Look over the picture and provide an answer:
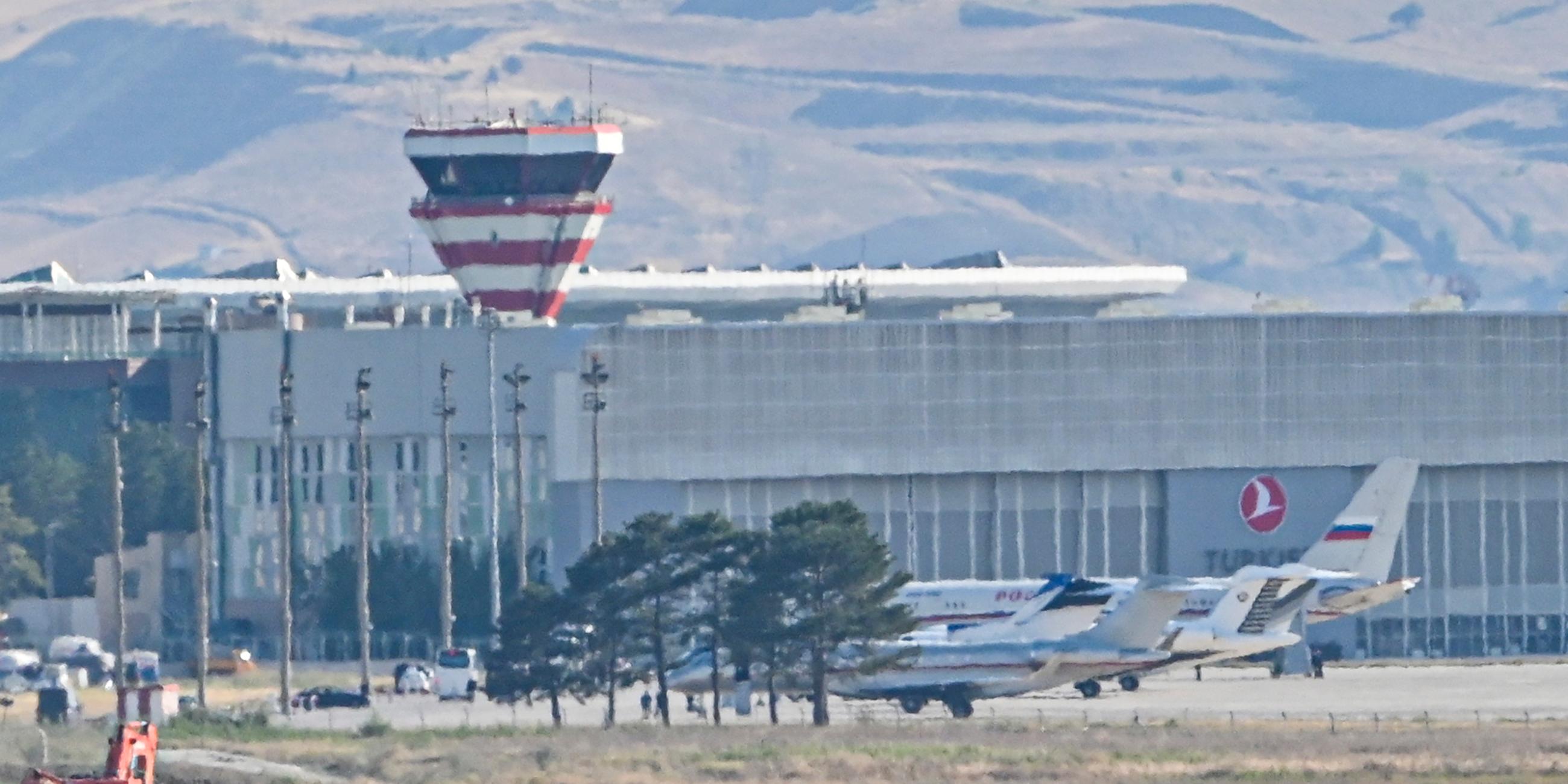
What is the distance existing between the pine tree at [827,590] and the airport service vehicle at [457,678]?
60.5 ft

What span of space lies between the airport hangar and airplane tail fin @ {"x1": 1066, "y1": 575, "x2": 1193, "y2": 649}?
159ft

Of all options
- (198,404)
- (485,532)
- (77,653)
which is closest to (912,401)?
(485,532)

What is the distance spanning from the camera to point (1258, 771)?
92312 millimetres

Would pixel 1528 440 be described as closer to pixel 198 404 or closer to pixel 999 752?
pixel 198 404

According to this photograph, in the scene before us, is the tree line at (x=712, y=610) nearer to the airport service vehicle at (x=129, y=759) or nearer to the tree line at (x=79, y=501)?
the airport service vehicle at (x=129, y=759)

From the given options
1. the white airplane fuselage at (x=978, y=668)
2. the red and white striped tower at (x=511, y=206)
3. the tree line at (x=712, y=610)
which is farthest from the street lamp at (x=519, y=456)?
the white airplane fuselage at (x=978, y=668)

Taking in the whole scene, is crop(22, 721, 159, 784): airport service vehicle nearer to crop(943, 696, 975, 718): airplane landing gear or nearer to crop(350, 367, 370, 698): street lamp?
crop(943, 696, 975, 718): airplane landing gear

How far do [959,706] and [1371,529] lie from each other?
3838 centimetres

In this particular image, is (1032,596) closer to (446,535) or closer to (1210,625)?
(1210,625)

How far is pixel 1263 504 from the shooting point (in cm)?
17538

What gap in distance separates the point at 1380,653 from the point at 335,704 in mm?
57917

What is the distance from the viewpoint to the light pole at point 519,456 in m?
154

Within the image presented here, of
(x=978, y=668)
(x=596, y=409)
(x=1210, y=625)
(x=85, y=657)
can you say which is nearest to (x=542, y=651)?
(x=978, y=668)

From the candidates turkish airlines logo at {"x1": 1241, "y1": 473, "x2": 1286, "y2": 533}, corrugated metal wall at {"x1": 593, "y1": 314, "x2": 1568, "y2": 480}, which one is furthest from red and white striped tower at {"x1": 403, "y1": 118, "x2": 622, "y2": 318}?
turkish airlines logo at {"x1": 1241, "y1": 473, "x2": 1286, "y2": 533}
